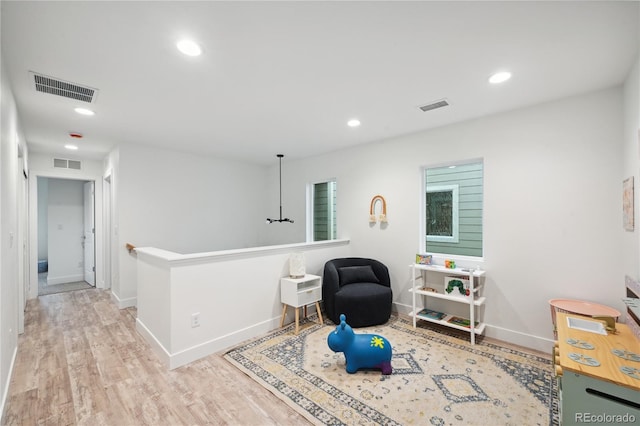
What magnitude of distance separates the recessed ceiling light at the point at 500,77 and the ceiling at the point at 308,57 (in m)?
0.06

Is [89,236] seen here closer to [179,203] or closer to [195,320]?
[179,203]

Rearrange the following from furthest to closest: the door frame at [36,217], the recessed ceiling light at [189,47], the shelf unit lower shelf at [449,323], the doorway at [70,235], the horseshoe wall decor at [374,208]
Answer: the doorway at [70,235] → the door frame at [36,217] → the horseshoe wall decor at [374,208] → the shelf unit lower shelf at [449,323] → the recessed ceiling light at [189,47]

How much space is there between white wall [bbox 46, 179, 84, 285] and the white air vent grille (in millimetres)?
1244

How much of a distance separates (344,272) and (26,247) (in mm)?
5020

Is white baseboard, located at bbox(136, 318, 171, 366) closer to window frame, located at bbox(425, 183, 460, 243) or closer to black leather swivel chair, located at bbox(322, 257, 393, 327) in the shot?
black leather swivel chair, located at bbox(322, 257, 393, 327)

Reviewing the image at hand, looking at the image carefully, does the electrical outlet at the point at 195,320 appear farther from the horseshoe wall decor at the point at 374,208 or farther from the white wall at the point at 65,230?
the white wall at the point at 65,230

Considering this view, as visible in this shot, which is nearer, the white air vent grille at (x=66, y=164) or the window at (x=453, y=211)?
the window at (x=453, y=211)

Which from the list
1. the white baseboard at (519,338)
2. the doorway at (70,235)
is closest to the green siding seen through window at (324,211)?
the white baseboard at (519,338)

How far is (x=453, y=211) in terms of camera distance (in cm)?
425

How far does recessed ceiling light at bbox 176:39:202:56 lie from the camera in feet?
6.11

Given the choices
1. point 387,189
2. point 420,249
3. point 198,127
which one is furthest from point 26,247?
point 420,249

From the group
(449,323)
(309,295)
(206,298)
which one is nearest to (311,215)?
(309,295)

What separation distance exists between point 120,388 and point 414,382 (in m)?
2.42

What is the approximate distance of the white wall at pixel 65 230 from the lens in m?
5.86
